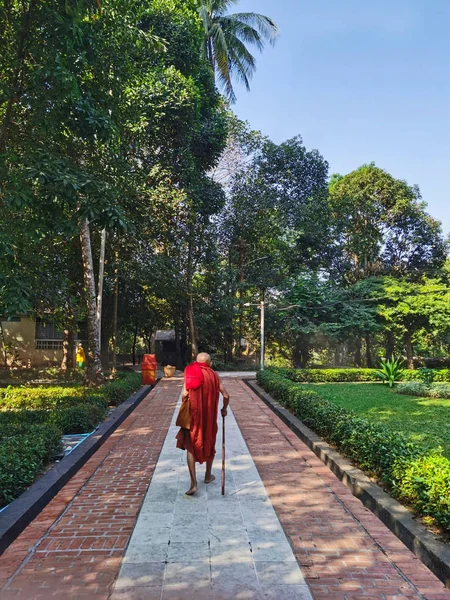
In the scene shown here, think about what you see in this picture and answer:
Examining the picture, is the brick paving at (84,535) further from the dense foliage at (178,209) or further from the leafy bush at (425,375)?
the leafy bush at (425,375)

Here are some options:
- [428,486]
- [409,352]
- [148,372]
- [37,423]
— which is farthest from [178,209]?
[428,486]

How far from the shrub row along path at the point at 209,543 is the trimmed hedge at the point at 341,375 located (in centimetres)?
1536

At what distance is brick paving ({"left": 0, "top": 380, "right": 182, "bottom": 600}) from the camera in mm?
3109

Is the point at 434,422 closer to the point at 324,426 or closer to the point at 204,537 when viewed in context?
the point at 324,426

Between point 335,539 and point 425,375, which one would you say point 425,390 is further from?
point 335,539

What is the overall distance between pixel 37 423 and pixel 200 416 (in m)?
4.00

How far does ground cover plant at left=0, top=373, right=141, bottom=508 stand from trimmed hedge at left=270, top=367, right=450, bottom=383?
9682 millimetres

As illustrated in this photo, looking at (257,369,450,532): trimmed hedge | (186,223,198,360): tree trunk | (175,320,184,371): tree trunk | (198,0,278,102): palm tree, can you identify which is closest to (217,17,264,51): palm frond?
(198,0,278,102): palm tree

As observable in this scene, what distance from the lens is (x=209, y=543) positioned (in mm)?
3707

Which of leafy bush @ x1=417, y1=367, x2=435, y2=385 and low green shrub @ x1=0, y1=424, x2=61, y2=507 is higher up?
leafy bush @ x1=417, y1=367, x2=435, y2=385

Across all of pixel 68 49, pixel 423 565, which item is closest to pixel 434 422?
pixel 423 565

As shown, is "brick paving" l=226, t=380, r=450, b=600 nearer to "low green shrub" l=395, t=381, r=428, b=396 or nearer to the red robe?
the red robe

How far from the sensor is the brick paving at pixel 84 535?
3109mm

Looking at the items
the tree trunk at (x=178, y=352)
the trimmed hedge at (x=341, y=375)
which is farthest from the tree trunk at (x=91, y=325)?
the tree trunk at (x=178, y=352)
